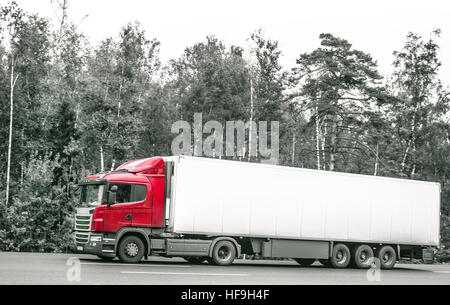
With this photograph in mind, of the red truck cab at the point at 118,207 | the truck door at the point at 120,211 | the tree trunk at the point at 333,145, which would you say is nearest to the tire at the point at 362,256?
the red truck cab at the point at 118,207

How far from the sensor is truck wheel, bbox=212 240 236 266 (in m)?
18.8

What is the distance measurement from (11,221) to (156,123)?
23092mm

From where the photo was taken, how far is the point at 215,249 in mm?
18750

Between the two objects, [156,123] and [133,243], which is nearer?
[133,243]

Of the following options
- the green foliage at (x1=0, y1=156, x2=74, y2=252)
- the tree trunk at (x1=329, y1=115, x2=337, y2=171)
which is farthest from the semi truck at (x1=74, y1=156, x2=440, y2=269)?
the tree trunk at (x1=329, y1=115, x2=337, y2=171)

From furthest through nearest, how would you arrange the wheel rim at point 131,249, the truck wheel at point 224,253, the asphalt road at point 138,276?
the truck wheel at point 224,253 → the wheel rim at point 131,249 → the asphalt road at point 138,276

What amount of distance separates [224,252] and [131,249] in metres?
3.18

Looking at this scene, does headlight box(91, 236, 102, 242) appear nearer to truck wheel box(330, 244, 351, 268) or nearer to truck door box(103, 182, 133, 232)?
truck door box(103, 182, 133, 232)

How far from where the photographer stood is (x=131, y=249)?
17.9 metres

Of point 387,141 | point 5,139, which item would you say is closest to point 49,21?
point 5,139

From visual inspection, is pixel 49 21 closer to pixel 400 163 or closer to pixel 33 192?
pixel 33 192

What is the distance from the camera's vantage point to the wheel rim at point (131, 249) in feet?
58.5

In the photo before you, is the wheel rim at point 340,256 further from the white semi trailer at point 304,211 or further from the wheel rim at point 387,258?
the wheel rim at point 387,258

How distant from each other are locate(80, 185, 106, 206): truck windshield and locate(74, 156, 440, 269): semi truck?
0.03 m
